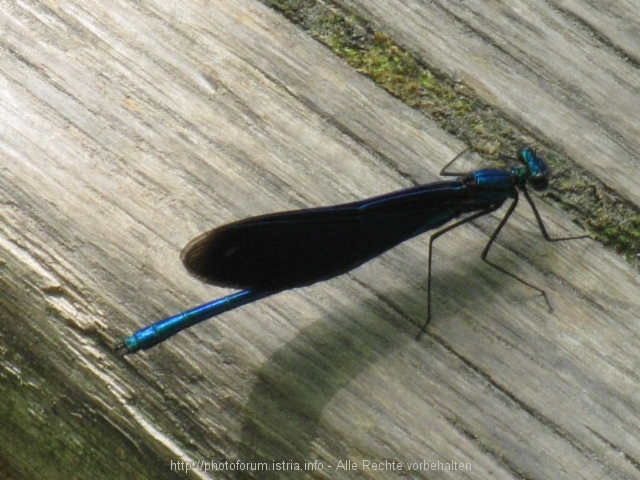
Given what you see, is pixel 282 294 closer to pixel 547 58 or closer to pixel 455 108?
pixel 455 108

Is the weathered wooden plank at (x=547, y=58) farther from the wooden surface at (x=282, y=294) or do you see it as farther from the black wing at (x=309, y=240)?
the black wing at (x=309, y=240)

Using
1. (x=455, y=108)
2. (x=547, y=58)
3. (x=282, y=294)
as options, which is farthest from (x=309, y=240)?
(x=547, y=58)

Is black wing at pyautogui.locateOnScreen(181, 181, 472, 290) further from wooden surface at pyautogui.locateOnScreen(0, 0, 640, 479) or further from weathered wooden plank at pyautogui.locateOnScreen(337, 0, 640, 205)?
weathered wooden plank at pyautogui.locateOnScreen(337, 0, 640, 205)

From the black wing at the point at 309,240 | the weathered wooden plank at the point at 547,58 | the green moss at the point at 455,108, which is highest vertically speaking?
the weathered wooden plank at the point at 547,58

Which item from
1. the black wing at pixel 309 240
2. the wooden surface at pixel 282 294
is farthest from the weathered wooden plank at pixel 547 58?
the black wing at pixel 309 240

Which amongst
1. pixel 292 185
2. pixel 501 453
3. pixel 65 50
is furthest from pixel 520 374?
pixel 65 50
